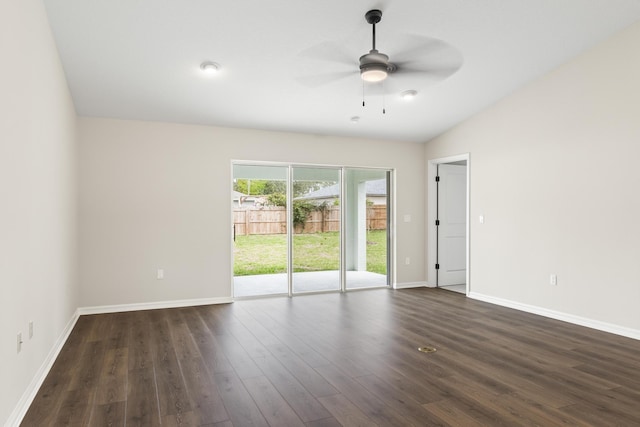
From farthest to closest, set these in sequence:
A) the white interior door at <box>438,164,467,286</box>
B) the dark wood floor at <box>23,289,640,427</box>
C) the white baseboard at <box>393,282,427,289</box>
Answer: the white interior door at <box>438,164,467,286</box> → the white baseboard at <box>393,282,427,289</box> → the dark wood floor at <box>23,289,640,427</box>

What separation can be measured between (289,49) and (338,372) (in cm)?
301

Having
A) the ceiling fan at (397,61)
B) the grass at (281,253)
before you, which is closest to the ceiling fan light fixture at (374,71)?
the ceiling fan at (397,61)

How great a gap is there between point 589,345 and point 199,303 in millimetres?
4608

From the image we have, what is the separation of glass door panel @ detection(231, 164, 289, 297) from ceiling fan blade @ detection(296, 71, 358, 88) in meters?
1.79

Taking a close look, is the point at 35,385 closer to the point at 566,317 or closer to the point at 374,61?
the point at 374,61

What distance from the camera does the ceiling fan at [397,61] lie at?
3.34 metres

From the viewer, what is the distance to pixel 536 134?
4.96 metres

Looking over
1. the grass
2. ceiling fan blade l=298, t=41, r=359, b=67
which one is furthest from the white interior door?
ceiling fan blade l=298, t=41, r=359, b=67

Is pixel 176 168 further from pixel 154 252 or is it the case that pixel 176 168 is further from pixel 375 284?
pixel 375 284

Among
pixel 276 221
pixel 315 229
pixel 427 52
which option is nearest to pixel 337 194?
pixel 315 229

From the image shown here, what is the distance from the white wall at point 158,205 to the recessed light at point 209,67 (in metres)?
1.52

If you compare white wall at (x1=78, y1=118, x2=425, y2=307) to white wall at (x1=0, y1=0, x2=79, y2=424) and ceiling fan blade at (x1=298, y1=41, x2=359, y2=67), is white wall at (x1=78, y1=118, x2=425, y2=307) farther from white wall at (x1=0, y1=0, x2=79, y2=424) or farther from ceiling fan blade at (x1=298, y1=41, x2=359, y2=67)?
ceiling fan blade at (x1=298, y1=41, x2=359, y2=67)

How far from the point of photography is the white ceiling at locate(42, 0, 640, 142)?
335 centimetres

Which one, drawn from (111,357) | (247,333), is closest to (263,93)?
(247,333)
